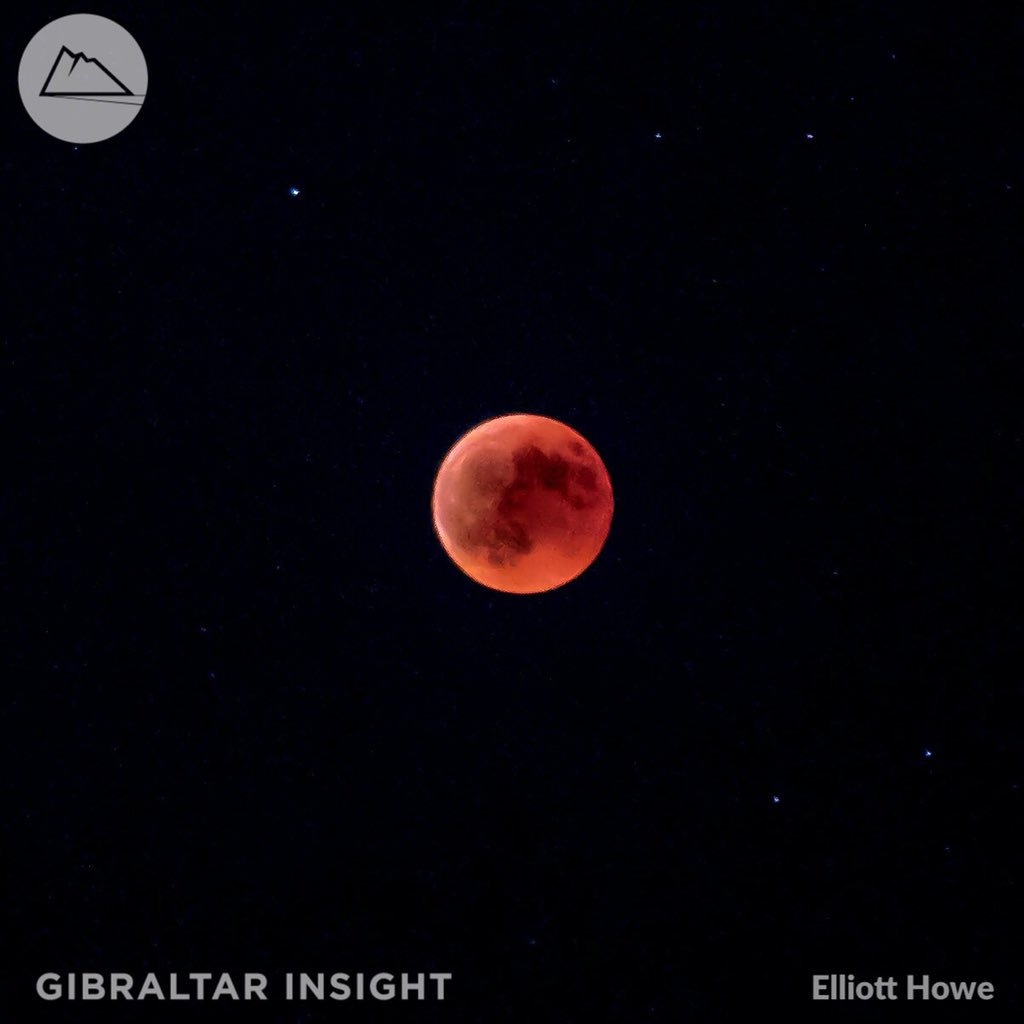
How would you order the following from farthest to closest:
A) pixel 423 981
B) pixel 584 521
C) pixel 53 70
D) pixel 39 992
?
1. pixel 423 981
2. pixel 39 992
3. pixel 53 70
4. pixel 584 521

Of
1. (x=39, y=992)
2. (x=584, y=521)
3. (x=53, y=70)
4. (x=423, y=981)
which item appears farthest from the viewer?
(x=423, y=981)

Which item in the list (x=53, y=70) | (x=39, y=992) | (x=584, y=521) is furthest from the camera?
(x=39, y=992)

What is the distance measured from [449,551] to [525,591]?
34 centimetres

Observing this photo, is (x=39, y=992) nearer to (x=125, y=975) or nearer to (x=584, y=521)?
(x=125, y=975)

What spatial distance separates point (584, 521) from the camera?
11.4 feet

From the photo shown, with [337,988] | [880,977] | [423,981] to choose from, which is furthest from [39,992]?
[880,977]

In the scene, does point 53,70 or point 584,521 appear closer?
point 584,521

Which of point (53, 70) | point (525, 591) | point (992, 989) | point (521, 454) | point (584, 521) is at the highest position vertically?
point (53, 70)

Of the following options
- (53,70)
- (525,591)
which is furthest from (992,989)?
(53,70)

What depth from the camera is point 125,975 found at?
4426 millimetres

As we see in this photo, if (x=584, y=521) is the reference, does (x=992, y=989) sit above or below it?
below

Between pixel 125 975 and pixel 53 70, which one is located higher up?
pixel 53 70

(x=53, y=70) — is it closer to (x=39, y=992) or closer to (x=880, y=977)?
(x=39, y=992)

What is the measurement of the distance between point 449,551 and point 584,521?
1.80 ft
